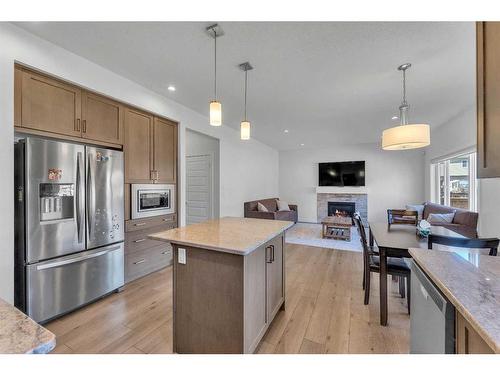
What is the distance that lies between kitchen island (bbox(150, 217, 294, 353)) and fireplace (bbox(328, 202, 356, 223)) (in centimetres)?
609

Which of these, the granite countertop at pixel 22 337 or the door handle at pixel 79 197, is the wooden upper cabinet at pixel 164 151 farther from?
the granite countertop at pixel 22 337

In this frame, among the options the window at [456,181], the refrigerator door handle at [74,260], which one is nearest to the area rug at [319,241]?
the window at [456,181]

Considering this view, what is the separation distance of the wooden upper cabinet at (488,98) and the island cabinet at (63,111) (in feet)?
10.4

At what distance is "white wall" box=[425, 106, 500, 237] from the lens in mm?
3062

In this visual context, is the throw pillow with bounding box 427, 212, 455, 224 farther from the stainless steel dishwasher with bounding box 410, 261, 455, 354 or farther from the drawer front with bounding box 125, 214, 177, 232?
the drawer front with bounding box 125, 214, 177, 232

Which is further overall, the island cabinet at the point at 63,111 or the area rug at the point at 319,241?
the area rug at the point at 319,241

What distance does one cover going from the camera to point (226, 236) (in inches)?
63.9

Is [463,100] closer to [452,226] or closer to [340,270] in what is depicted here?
[452,226]

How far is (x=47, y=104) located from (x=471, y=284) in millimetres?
3277

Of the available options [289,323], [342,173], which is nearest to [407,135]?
[289,323]

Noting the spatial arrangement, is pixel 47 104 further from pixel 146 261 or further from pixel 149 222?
pixel 146 261

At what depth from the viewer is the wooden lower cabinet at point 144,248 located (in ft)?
9.34

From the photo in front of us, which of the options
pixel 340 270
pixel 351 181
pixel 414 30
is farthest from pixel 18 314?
pixel 351 181

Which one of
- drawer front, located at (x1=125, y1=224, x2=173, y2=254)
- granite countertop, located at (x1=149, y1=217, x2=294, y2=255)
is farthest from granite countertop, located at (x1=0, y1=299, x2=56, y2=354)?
drawer front, located at (x1=125, y1=224, x2=173, y2=254)
